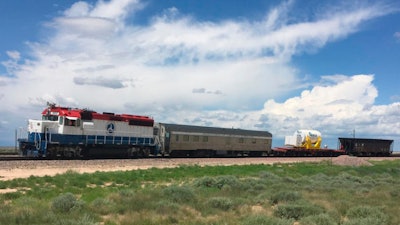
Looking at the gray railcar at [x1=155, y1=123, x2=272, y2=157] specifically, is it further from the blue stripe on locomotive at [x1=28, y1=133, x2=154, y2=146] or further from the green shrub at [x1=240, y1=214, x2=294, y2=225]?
the green shrub at [x1=240, y1=214, x2=294, y2=225]

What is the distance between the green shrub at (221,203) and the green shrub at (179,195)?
1032mm

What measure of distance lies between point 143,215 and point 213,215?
7.07ft

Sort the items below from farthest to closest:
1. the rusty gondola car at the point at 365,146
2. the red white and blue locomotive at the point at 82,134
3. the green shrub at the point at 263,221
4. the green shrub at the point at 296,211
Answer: the rusty gondola car at the point at 365,146
the red white and blue locomotive at the point at 82,134
the green shrub at the point at 296,211
the green shrub at the point at 263,221

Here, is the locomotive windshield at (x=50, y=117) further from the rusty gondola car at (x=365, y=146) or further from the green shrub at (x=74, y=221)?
the rusty gondola car at (x=365, y=146)

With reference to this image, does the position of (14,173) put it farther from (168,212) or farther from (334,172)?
(334,172)

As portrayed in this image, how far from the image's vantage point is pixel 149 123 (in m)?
39.1

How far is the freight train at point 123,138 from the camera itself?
104ft

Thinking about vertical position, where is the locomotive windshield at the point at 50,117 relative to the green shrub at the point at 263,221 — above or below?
above

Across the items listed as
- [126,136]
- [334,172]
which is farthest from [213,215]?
[126,136]

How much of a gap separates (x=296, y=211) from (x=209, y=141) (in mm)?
32369

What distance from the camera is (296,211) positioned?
12.6m

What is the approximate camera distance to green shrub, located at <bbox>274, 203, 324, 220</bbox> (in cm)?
1238

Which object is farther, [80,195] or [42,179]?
[42,179]

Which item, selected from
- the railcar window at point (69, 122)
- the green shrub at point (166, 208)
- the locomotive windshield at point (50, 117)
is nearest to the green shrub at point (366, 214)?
the green shrub at point (166, 208)
